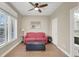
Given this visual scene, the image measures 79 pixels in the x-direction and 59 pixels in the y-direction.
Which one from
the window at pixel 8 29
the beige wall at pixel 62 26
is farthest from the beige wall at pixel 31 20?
the beige wall at pixel 62 26

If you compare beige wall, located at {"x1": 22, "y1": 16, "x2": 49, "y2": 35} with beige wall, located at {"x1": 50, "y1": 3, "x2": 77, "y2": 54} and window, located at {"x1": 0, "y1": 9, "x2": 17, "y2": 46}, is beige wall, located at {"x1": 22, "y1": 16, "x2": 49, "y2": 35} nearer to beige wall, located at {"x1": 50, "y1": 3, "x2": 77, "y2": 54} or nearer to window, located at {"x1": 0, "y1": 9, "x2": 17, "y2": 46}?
window, located at {"x1": 0, "y1": 9, "x2": 17, "y2": 46}

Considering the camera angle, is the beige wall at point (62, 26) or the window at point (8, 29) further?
the beige wall at point (62, 26)

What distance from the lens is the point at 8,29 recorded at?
309 centimetres

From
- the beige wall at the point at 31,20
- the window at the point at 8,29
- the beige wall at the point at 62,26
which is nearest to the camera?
the window at the point at 8,29

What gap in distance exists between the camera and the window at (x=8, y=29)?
2718 mm

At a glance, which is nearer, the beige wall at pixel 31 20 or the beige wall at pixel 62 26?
the beige wall at pixel 31 20

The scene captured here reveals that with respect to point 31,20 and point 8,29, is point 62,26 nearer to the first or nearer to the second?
point 31,20

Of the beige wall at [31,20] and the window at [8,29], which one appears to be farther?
the beige wall at [31,20]

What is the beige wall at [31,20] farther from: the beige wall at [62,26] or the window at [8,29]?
the beige wall at [62,26]

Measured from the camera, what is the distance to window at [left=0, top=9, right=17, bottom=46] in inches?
107

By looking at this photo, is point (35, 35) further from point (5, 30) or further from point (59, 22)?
point (59, 22)

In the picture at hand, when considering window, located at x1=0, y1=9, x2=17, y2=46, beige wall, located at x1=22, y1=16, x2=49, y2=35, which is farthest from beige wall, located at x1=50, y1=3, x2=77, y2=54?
window, located at x1=0, y1=9, x2=17, y2=46

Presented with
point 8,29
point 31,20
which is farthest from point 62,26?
point 8,29

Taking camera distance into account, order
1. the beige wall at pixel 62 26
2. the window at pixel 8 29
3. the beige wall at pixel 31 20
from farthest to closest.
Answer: the beige wall at pixel 62 26, the beige wall at pixel 31 20, the window at pixel 8 29
